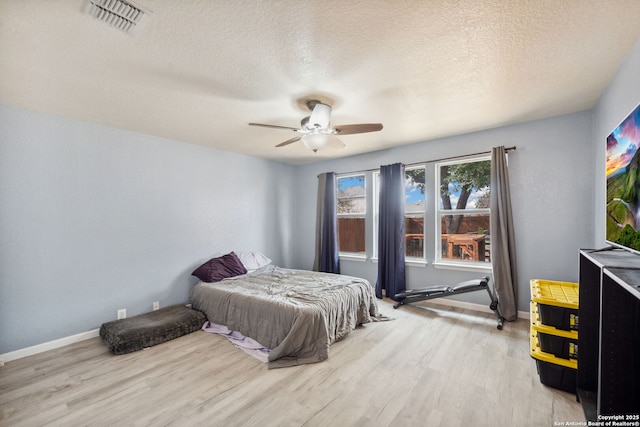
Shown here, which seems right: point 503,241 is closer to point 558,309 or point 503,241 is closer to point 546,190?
point 546,190

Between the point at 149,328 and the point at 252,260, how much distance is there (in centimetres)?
184

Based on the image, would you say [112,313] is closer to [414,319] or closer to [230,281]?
[230,281]

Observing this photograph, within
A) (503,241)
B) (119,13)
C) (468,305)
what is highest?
(119,13)

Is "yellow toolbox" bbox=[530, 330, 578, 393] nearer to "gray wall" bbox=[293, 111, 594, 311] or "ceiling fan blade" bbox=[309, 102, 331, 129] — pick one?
"gray wall" bbox=[293, 111, 594, 311]

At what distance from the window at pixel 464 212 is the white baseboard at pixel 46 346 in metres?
4.65

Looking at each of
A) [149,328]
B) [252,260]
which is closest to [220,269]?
[252,260]

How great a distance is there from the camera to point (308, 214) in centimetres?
566

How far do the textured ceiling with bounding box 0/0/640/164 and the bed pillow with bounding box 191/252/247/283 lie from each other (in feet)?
6.79

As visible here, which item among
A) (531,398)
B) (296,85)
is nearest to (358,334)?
(531,398)

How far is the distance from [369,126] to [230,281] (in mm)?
2793

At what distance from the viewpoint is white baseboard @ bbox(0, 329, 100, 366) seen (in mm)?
2545

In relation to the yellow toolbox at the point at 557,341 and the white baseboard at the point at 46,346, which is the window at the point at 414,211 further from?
the white baseboard at the point at 46,346

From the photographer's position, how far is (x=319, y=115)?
97.6 inches

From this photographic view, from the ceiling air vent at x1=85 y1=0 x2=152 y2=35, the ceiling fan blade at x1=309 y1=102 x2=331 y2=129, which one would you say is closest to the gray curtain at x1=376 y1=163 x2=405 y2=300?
the ceiling fan blade at x1=309 y1=102 x2=331 y2=129
